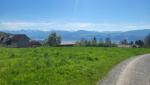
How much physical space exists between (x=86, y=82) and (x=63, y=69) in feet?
13.8

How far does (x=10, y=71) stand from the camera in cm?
1936

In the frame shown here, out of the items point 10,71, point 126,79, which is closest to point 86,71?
point 126,79

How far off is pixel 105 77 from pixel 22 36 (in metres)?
122

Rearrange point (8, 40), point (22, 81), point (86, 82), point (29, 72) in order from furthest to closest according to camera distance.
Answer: point (8, 40)
point (29, 72)
point (86, 82)
point (22, 81)

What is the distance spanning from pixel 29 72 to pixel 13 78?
96.5 inches

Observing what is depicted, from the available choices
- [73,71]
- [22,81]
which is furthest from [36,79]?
[73,71]

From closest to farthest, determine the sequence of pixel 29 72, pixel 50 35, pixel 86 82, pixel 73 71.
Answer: pixel 86 82 < pixel 29 72 < pixel 73 71 < pixel 50 35

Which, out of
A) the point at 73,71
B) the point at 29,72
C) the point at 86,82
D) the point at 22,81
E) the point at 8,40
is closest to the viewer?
the point at 22,81

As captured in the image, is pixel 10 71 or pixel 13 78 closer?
pixel 13 78

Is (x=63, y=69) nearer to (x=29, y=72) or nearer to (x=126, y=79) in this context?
(x=29, y=72)

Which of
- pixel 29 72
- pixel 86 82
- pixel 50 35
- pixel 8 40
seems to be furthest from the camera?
pixel 50 35

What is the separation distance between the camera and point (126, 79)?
18.2 meters

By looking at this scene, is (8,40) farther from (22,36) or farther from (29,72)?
(29,72)

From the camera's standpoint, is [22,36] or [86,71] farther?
[22,36]
